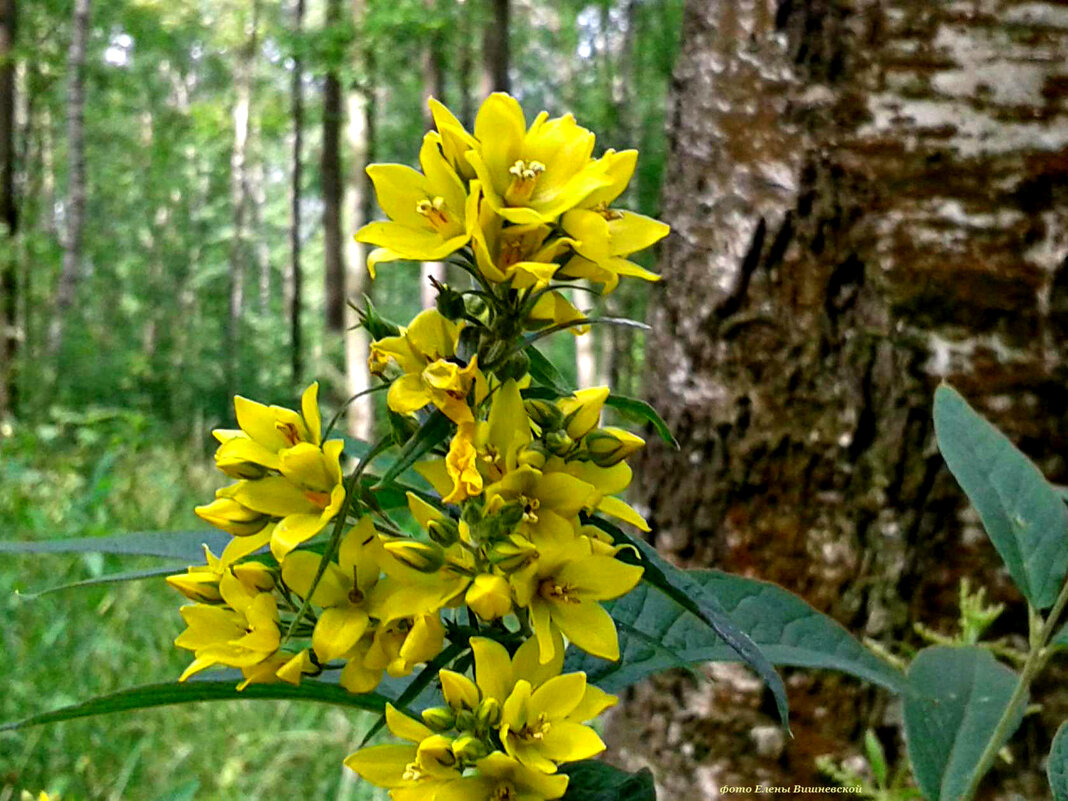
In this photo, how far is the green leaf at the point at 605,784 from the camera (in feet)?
1.75

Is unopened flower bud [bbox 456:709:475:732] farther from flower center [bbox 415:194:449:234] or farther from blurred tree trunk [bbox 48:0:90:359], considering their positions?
blurred tree trunk [bbox 48:0:90:359]

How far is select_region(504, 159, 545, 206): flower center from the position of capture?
0.58m

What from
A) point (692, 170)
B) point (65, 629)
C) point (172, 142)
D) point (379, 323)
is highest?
point (172, 142)

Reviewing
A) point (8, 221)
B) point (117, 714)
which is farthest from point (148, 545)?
point (8, 221)

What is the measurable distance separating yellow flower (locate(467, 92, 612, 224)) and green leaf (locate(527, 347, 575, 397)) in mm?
88

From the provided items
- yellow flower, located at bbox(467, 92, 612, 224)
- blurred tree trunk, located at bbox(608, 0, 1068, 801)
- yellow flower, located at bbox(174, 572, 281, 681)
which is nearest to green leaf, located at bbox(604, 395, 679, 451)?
yellow flower, located at bbox(467, 92, 612, 224)

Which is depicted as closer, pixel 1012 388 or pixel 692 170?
pixel 1012 388

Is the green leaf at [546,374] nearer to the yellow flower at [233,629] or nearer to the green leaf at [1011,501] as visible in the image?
the yellow flower at [233,629]

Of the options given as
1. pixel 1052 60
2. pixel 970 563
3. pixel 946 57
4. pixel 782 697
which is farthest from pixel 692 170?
pixel 782 697

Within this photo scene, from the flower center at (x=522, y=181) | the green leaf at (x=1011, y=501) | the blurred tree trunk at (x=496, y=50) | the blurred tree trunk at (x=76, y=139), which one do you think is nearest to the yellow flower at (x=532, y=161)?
the flower center at (x=522, y=181)

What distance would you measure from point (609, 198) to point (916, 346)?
107 cm

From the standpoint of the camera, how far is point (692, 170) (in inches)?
67.6

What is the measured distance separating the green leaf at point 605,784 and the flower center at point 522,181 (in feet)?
1.10

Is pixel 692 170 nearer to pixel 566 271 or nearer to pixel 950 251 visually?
pixel 950 251
